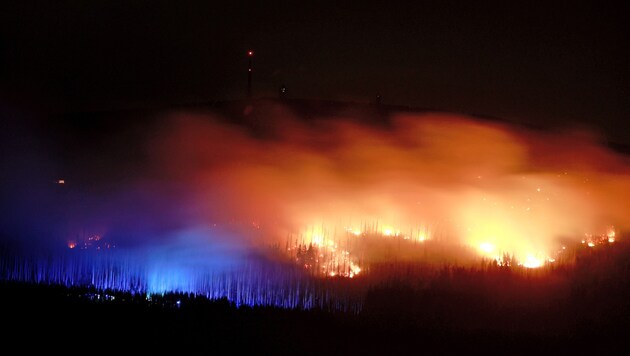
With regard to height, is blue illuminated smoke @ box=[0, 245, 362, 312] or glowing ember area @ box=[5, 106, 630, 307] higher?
glowing ember area @ box=[5, 106, 630, 307]

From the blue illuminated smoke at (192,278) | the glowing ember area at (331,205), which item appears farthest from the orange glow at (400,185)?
the blue illuminated smoke at (192,278)

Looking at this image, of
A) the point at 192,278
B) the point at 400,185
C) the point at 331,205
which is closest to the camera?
the point at 192,278

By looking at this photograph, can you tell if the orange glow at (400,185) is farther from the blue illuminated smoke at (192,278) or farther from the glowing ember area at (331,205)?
the blue illuminated smoke at (192,278)

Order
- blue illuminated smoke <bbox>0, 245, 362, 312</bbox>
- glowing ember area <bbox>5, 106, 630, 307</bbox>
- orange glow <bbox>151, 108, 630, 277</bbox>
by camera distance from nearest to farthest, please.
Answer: blue illuminated smoke <bbox>0, 245, 362, 312</bbox>, glowing ember area <bbox>5, 106, 630, 307</bbox>, orange glow <bbox>151, 108, 630, 277</bbox>

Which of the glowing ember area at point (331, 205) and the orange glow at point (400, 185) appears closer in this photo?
the glowing ember area at point (331, 205)

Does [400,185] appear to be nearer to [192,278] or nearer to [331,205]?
[331,205]

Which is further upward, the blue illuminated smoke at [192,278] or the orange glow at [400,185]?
the orange glow at [400,185]

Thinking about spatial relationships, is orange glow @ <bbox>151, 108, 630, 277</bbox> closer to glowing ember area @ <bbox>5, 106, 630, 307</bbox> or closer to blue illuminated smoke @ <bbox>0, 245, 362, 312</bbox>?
glowing ember area @ <bbox>5, 106, 630, 307</bbox>

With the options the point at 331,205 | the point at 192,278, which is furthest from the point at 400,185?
the point at 192,278

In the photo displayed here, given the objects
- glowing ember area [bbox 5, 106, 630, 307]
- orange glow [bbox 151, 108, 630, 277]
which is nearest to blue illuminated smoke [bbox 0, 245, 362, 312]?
glowing ember area [bbox 5, 106, 630, 307]

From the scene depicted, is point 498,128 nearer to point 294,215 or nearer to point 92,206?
point 294,215

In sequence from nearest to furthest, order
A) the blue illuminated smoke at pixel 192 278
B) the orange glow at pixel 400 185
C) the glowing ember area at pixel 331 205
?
the blue illuminated smoke at pixel 192 278, the glowing ember area at pixel 331 205, the orange glow at pixel 400 185
